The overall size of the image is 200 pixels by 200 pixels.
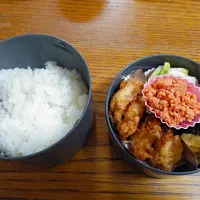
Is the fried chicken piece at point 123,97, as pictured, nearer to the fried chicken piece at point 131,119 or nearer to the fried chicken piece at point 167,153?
the fried chicken piece at point 131,119

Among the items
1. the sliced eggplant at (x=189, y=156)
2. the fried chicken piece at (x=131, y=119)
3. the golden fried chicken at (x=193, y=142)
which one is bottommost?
the sliced eggplant at (x=189, y=156)

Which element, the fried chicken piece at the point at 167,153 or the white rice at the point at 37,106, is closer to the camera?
the fried chicken piece at the point at 167,153

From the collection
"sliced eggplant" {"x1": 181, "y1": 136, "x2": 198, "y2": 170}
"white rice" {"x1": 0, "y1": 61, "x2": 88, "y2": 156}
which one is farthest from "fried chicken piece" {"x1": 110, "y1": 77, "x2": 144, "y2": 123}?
"sliced eggplant" {"x1": 181, "y1": 136, "x2": 198, "y2": 170}

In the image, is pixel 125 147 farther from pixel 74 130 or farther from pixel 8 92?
pixel 8 92

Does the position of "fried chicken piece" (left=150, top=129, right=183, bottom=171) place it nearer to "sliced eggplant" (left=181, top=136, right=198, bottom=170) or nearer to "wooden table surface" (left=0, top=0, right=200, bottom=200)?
"sliced eggplant" (left=181, top=136, right=198, bottom=170)


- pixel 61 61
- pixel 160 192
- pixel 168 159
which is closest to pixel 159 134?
pixel 168 159

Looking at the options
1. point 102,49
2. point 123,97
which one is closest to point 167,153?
point 123,97

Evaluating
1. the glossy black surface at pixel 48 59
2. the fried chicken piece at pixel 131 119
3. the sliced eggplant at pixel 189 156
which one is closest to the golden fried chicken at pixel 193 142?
the sliced eggplant at pixel 189 156

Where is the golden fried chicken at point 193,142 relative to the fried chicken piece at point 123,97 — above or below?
below
